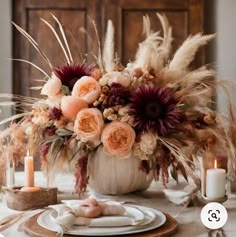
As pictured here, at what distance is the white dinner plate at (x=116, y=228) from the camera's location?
114 centimetres

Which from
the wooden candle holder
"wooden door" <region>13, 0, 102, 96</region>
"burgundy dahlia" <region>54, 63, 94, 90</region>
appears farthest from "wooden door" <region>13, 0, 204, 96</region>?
the wooden candle holder

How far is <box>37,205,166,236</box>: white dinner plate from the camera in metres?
1.14

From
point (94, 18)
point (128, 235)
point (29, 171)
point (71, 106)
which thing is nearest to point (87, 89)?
point (71, 106)

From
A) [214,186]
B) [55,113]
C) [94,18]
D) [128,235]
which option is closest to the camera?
[128,235]

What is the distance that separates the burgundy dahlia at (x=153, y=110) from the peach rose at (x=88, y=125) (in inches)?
3.7

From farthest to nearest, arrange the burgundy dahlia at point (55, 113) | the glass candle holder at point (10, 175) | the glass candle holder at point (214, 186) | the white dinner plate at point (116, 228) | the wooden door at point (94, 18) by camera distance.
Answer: the wooden door at point (94, 18)
the glass candle holder at point (10, 175)
the burgundy dahlia at point (55, 113)
the glass candle holder at point (214, 186)
the white dinner plate at point (116, 228)

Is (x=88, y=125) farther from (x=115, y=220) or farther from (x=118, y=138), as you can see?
(x=115, y=220)

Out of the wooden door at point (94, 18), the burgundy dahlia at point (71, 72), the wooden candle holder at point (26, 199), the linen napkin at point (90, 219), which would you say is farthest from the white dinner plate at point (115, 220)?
the wooden door at point (94, 18)

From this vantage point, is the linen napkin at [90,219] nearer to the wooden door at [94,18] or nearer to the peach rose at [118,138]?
the peach rose at [118,138]

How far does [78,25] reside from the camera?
3318 mm

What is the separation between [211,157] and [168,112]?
20 cm

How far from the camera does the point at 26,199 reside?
1.43m

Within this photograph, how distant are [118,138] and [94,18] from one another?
199 centimetres

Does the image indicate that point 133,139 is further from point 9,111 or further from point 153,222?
point 9,111
